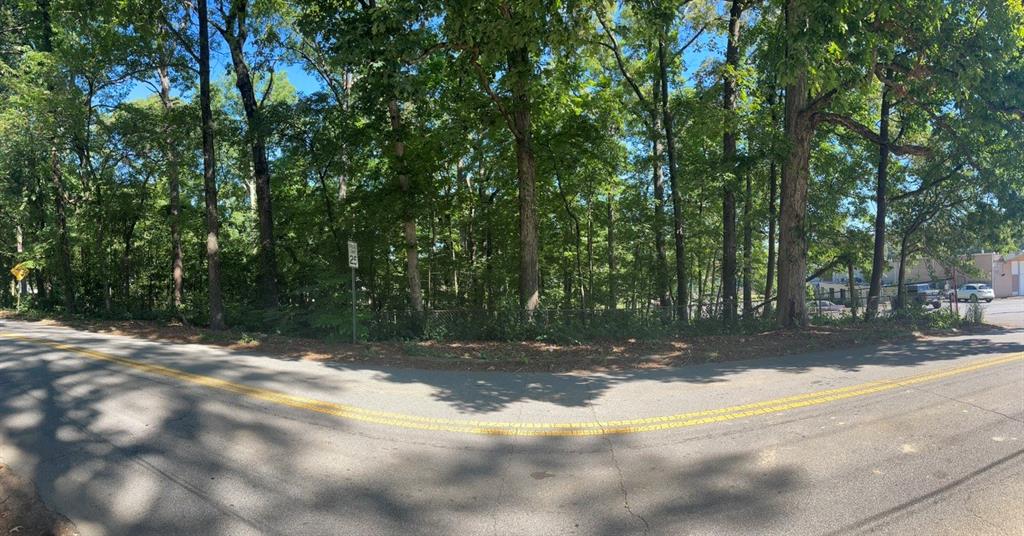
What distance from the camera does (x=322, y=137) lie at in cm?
1700

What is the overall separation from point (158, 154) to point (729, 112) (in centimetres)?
2091

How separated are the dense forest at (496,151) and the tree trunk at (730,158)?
0.11 meters

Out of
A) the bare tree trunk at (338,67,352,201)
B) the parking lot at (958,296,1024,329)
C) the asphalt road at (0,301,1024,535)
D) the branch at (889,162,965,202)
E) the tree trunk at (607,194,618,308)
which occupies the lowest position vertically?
the parking lot at (958,296,1024,329)

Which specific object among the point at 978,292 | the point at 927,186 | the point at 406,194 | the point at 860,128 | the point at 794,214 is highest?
the point at 860,128

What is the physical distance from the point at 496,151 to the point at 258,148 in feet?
25.8

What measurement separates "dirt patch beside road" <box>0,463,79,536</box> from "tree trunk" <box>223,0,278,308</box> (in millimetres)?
13860

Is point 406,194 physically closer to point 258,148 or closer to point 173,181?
point 258,148

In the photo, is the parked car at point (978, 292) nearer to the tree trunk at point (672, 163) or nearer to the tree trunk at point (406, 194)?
the tree trunk at point (672, 163)

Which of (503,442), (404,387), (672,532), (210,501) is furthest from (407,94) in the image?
(672,532)

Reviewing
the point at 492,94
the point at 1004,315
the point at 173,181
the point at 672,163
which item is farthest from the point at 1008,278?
the point at 173,181

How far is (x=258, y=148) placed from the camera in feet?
56.7

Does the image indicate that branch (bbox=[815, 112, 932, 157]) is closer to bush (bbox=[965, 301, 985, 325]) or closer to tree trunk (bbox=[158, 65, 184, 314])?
bush (bbox=[965, 301, 985, 325])

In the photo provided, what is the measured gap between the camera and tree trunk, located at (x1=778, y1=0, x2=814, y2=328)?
14.0 metres

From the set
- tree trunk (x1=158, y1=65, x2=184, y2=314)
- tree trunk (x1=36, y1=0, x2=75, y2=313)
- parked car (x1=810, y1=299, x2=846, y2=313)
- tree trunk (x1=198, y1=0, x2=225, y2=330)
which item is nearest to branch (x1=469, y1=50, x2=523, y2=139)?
tree trunk (x1=198, y1=0, x2=225, y2=330)
